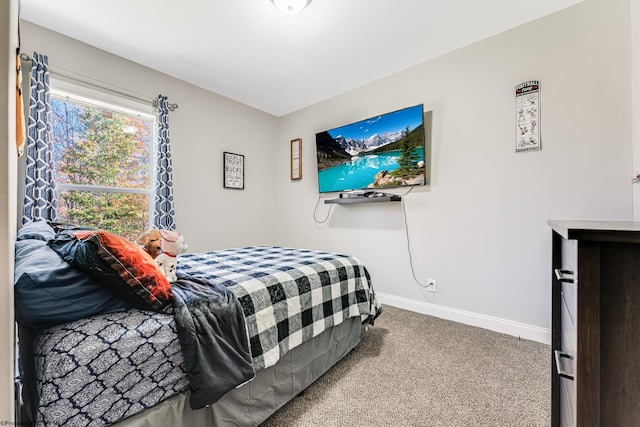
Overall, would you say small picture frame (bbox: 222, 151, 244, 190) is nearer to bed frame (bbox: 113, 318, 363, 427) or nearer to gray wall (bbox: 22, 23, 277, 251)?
gray wall (bbox: 22, 23, 277, 251)

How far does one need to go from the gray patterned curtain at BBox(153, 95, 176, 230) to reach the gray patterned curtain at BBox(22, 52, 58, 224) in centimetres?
76

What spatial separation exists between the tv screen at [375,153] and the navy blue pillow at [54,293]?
247cm

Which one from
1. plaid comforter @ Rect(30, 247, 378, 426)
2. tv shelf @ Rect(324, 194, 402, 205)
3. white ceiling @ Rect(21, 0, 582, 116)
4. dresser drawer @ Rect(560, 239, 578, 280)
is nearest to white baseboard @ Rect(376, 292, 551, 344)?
tv shelf @ Rect(324, 194, 402, 205)

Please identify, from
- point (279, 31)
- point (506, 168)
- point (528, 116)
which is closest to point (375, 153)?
point (506, 168)

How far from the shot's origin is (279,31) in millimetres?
2240

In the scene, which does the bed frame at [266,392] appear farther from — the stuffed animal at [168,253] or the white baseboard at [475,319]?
the white baseboard at [475,319]

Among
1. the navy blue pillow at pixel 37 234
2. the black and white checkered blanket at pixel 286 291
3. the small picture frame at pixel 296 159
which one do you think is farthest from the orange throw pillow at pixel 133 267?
the small picture frame at pixel 296 159

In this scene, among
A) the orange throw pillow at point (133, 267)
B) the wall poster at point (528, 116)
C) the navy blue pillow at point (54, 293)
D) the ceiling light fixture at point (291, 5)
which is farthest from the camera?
the wall poster at point (528, 116)

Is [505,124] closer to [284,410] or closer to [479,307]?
[479,307]

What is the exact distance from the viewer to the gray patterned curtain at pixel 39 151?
6.57 ft

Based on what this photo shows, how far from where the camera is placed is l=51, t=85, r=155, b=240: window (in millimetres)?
2316

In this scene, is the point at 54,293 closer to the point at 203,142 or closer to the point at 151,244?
the point at 151,244

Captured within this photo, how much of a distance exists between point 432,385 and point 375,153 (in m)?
2.15

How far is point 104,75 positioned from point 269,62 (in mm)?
1532
